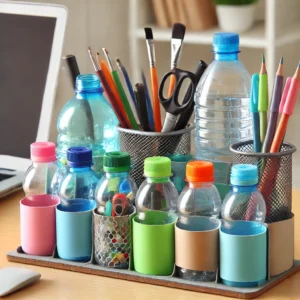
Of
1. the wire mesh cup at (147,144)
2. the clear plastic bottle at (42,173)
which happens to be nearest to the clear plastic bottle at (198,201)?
the wire mesh cup at (147,144)

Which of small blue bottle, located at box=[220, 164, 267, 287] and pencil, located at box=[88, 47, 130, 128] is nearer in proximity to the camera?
small blue bottle, located at box=[220, 164, 267, 287]

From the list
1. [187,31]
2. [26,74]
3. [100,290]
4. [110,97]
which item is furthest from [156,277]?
[187,31]

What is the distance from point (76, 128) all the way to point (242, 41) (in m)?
1.12

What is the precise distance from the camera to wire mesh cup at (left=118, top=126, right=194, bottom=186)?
1.14 metres

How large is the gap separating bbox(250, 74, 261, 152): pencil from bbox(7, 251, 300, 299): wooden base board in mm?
173

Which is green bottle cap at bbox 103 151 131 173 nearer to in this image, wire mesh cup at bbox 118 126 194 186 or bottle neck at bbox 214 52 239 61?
wire mesh cup at bbox 118 126 194 186

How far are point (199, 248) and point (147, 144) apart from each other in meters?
0.20

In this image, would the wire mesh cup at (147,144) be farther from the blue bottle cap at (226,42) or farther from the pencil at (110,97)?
the blue bottle cap at (226,42)

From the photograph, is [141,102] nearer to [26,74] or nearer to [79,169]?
[79,169]

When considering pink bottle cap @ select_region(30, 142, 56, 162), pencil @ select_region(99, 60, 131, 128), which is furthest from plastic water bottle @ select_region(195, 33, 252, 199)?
pink bottle cap @ select_region(30, 142, 56, 162)

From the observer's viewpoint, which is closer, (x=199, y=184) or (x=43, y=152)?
(x=199, y=184)

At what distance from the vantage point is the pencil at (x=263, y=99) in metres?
1.02

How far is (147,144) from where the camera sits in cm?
114

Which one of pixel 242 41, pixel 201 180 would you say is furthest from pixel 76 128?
pixel 242 41
